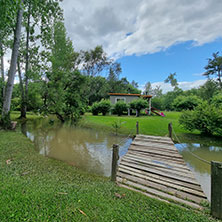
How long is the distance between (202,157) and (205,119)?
262cm

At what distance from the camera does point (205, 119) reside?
271 inches

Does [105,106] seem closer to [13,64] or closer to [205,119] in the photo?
[13,64]

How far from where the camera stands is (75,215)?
→ 178 cm

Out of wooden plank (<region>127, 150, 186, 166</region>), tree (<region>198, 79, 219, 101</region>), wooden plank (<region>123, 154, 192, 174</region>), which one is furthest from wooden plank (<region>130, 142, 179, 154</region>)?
tree (<region>198, 79, 219, 101</region>)

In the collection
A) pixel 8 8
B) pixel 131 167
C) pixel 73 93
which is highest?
pixel 8 8

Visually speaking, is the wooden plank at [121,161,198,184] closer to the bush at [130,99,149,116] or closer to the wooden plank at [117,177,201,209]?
the wooden plank at [117,177,201,209]

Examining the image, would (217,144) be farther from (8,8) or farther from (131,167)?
(8,8)

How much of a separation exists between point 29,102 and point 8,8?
31.0 ft

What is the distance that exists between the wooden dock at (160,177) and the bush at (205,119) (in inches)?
133

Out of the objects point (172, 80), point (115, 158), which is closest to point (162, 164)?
point (115, 158)

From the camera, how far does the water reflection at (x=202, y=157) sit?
139 inches

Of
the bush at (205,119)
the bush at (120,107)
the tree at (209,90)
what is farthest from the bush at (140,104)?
the tree at (209,90)

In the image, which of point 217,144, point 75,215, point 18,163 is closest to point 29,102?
point 18,163

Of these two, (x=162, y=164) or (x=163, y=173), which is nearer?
(x=163, y=173)
